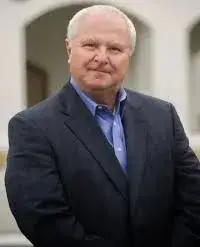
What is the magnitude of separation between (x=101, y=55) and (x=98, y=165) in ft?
1.06

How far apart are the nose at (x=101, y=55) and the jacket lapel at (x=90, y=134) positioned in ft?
0.56

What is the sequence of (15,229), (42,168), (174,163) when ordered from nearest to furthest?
(42,168) < (174,163) < (15,229)

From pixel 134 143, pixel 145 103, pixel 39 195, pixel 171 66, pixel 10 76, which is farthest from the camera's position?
pixel 171 66

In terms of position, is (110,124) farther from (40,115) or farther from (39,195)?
(39,195)

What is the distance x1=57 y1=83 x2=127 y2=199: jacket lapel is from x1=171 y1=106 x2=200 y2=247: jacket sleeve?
0.20 metres

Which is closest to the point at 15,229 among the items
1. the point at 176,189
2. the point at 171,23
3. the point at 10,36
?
the point at 10,36

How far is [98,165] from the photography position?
2.33 meters

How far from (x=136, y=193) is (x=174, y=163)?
18 centimetres

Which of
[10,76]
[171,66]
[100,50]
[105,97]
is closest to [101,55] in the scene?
[100,50]

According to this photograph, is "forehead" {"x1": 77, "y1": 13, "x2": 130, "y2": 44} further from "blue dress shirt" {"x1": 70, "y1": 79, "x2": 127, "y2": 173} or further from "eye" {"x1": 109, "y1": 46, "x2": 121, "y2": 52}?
"blue dress shirt" {"x1": 70, "y1": 79, "x2": 127, "y2": 173}

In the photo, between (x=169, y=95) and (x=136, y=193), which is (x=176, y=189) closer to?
(x=136, y=193)

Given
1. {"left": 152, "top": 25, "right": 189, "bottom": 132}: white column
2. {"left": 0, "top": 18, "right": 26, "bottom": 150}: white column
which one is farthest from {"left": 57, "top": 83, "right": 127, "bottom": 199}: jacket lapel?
{"left": 152, "top": 25, "right": 189, "bottom": 132}: white column

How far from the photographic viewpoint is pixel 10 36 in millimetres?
7438

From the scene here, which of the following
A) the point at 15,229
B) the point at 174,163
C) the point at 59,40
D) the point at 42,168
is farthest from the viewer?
the point at 59,40
